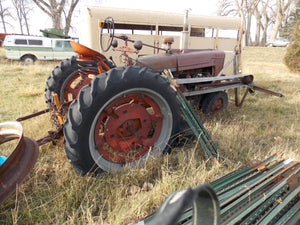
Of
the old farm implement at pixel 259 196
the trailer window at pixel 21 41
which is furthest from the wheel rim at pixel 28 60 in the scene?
the old farm implement at pixel 259 196

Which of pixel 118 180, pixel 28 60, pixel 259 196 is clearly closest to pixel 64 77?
pixel 118 180

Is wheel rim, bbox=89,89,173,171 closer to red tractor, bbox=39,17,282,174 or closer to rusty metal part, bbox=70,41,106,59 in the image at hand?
red tractor, bbox=39,17,282,174

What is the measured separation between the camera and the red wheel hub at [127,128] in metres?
1.84

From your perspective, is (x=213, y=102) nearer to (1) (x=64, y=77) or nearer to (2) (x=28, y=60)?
(1) (x=64, y=77)

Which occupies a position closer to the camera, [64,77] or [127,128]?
[127,128]

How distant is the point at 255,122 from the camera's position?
337 centimetres

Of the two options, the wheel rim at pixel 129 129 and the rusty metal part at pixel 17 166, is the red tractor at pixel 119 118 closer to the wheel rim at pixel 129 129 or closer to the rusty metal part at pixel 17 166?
the wheel rim at pixel 129 129

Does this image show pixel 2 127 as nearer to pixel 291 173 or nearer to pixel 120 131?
pixel 120 131

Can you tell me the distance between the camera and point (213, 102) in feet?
11.6

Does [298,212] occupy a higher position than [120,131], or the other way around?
[120,131]

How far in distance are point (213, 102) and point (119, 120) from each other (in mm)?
2249

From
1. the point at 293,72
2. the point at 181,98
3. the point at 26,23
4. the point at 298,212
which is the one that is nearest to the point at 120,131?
the point at 181,98

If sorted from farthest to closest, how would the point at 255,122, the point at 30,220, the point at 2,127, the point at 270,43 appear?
the point at 270,43 → the point at 255,122 → the point at 2,127 → the point at 30,220

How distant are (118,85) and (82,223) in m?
1.10
